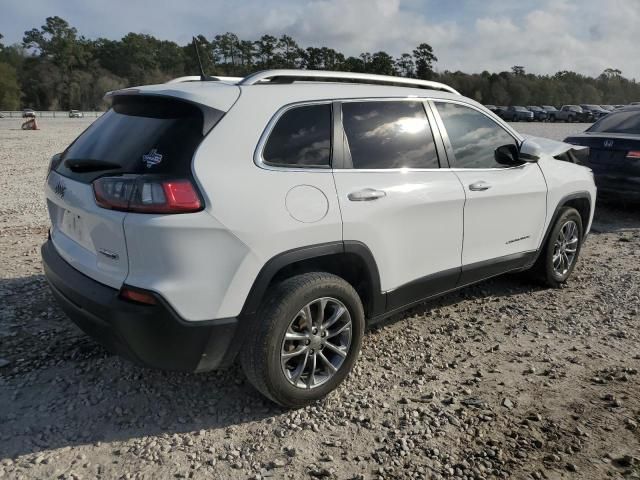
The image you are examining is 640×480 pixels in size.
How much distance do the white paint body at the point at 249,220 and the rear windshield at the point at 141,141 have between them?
0.07 metres

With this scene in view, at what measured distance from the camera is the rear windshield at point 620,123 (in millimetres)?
7809

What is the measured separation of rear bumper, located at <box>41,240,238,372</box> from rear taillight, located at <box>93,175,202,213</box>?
42 cm

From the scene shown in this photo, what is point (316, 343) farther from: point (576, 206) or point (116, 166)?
point (576, 206)

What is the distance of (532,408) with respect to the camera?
3090 millimetres

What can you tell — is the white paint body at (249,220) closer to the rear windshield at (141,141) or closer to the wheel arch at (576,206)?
the rear windshield at (141,141)

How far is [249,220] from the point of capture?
102 inches

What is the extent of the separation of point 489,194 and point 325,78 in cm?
149

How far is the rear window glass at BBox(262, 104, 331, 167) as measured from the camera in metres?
2.82

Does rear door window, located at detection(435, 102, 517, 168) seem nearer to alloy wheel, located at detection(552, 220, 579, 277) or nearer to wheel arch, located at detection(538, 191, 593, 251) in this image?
wheel arch, located at detection(538, 191, 593, 251)

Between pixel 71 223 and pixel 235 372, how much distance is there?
135 centimetres

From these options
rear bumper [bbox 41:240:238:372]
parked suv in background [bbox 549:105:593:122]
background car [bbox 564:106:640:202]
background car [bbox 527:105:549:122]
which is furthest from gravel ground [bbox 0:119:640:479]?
parked suv in background [bbox 549:105:593:122]

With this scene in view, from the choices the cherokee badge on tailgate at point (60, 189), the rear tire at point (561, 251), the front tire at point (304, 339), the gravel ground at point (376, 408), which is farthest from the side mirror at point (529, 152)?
the cherokee badge on tailgate at point (60, 189)

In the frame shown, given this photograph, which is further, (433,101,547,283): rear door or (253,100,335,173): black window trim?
(433,101,547,283): rear door

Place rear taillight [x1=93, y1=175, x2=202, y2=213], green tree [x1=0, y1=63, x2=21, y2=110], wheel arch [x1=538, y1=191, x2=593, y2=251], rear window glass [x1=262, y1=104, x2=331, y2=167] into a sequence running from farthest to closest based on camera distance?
green tree [x1=0, y1=63, x2=21, y2=110] → wheel arch [x1=538, y1=191, x2=593, y2=251] → rear window glass [x1=262, y1=104, x2=331, y2=167] → rear taillight [x1=93, y1=175, x2=202, y2=213]
